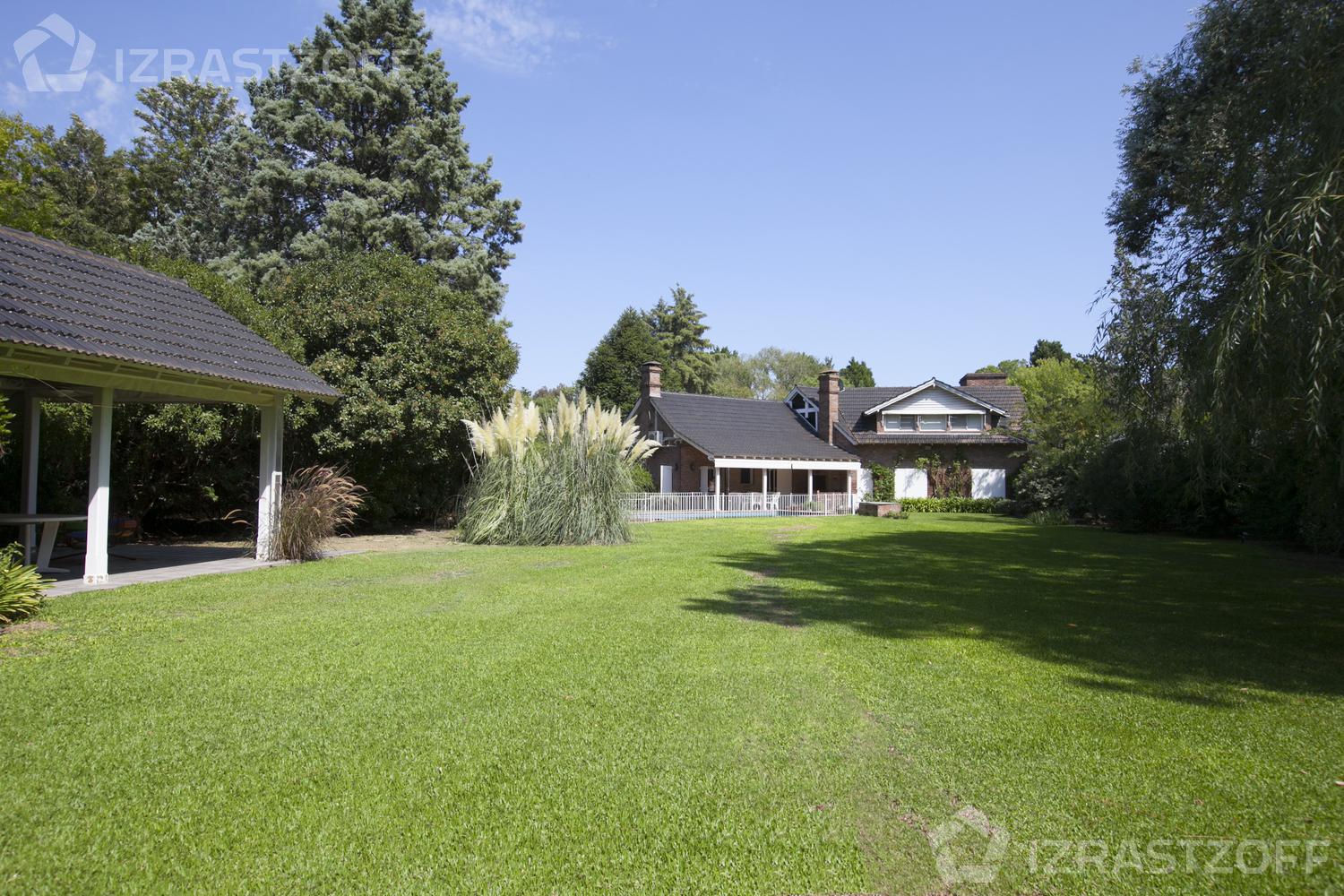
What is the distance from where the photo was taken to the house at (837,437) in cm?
3119

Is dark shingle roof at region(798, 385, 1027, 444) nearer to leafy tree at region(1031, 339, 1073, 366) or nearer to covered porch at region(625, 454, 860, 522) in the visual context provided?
covered porch at region(625, 454, 860, 522)

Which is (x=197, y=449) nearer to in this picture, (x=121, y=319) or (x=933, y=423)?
(x=121, y=319)

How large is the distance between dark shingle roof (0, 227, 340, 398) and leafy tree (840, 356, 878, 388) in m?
64.3

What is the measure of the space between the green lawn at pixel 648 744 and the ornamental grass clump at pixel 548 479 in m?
5.91

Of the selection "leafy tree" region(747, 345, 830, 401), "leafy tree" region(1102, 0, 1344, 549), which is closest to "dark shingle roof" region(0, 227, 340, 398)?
"leafy tree" region(1102, 0, 1344, 549)

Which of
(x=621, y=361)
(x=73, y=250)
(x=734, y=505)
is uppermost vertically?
(x=621, y=361)

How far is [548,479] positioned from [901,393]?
2384cm

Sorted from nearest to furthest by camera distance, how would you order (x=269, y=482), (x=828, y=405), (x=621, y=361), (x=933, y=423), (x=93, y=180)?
1. (x=269, y=482)
2. (x=93, y=180)
3. (x=933, y=423)
4. (x=828, y=405)
5. (x=621, y=361)

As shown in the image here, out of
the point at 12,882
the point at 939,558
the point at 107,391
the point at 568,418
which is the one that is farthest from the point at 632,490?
the point at 12,882

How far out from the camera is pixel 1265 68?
6.47 meters

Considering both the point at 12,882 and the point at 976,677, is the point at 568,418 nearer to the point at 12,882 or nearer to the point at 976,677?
the point at 976,677

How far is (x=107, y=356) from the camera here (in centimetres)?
781

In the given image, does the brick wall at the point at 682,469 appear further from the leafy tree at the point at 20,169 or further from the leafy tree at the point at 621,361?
the leafy tree at the point at 20,169

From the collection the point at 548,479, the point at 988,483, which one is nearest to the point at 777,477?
the point at 988,483
